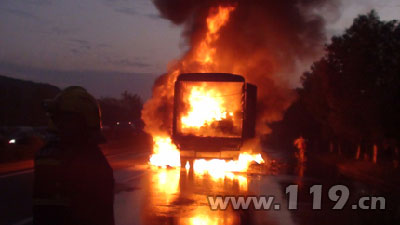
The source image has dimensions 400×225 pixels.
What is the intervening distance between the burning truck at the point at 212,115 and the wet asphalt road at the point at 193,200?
48.4 inches

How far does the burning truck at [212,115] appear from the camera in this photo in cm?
2241

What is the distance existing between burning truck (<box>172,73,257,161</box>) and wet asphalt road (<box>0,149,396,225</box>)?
4.04 feet

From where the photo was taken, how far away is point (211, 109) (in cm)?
2306

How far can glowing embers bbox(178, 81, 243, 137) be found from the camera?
22469mm

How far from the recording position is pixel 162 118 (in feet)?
87.2

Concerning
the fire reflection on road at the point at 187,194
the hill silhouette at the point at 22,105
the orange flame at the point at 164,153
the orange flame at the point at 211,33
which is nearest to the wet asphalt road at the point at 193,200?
the fire reflection on road at the point at 187,194

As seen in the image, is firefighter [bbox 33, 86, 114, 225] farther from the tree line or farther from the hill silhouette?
the hill silhouette

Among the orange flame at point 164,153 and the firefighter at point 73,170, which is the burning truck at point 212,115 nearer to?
the orange flame at point 164,153

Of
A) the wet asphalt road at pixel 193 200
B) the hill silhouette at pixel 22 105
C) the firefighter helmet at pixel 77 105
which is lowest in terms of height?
the wet asphalt road at pixel 193 200

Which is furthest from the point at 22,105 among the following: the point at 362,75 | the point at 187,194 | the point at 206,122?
the point at 187,194

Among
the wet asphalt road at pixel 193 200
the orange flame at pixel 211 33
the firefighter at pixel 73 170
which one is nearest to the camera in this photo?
the firefighter at pixel 73 170

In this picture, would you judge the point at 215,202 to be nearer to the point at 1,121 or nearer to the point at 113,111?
the point at 1,121

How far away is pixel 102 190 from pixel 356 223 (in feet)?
28.5

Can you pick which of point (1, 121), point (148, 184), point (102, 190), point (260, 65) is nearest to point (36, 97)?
point (1, 121)
